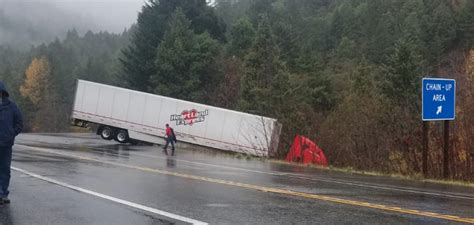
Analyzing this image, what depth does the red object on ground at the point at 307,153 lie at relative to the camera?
2470cm

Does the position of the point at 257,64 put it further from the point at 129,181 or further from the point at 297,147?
the point at 129,181

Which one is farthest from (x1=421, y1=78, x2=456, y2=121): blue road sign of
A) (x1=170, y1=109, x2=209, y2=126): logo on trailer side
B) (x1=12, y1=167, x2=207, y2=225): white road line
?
(x1=170, y1=109, x2=209, y2=126): logo on trailer side

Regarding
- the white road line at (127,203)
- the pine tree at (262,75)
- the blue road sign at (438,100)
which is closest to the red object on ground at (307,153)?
the blue road sign at (438,100)

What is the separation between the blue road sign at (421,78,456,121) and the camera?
1661 cm

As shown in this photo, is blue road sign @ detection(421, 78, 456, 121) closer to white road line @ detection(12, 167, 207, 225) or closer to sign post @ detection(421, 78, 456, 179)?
sign post @ detection(421, 78, 456, 179)

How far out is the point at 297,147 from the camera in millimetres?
26297

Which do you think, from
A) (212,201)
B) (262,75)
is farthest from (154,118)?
(212,201)

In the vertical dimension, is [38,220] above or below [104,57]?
below

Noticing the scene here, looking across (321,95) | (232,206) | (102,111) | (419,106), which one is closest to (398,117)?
(419,106)

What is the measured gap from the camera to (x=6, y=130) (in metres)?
8.50

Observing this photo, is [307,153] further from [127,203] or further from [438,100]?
[127,203]

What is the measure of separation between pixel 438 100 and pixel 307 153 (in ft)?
31.0

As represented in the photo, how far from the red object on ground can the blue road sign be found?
7.69 meters

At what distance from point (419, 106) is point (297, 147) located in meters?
6.24
